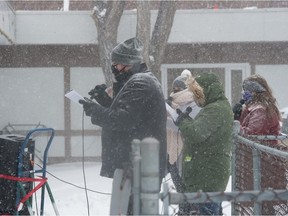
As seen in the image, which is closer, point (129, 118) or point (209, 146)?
point (129, 118)

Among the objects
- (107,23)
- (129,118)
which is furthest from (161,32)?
(129,118)

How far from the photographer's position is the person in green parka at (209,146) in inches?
173

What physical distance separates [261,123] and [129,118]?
2045 mm

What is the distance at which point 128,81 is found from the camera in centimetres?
410

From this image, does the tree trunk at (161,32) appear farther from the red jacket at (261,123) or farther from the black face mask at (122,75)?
the black face mask at (122,75)

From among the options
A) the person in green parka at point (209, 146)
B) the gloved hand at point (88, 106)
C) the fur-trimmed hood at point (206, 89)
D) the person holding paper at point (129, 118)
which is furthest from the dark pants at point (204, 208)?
the gloved hand at point (88, 106)

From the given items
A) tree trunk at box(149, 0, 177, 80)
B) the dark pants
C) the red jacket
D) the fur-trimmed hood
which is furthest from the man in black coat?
tree trunk at box(149, 0, 177, 80)

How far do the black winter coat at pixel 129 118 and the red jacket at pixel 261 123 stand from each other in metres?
1.69

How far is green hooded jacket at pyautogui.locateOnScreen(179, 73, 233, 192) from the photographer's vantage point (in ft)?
14.5

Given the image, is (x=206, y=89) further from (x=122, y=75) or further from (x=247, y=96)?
(x=247, y=96)

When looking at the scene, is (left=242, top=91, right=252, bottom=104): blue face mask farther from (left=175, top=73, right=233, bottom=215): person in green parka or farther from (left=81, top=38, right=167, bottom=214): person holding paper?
(left=81, top=38, right=167, bottom=214): person holding paper

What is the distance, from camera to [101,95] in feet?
14.5

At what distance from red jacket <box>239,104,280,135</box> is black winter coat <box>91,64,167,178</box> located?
169cm

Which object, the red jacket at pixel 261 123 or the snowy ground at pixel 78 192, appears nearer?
the red jacket at pixel 261 123
